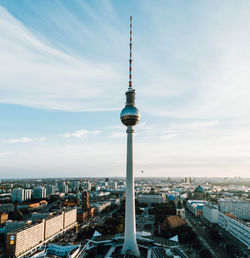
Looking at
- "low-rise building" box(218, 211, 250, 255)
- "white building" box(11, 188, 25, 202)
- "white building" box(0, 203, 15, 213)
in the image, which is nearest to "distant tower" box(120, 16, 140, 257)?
"low-rise building" box(218, 211, 250, 255)

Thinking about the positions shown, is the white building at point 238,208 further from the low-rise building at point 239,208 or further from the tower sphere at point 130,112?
the tower sphere at point 130,112

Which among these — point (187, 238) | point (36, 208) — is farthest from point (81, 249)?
point (36, 208)

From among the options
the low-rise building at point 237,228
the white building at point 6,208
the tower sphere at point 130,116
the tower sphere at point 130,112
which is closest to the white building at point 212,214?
the low-rise building at point 237,228

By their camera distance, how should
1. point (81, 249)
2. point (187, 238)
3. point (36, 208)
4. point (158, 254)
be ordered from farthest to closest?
point (36, 208)
point (187, 238)
point (81, 249)
point (158, 254)

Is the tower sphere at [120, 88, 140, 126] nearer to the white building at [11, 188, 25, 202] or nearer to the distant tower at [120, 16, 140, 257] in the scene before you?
the distant tower at [120, 16, 140, 257]

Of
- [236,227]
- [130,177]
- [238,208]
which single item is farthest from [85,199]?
[238,208]

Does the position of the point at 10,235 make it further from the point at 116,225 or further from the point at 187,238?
the point at 187,238

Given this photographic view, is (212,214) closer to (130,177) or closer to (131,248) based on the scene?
(131,248)
